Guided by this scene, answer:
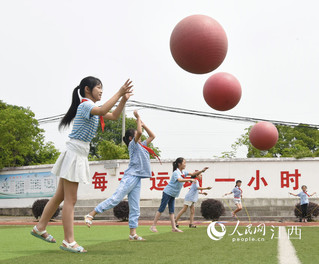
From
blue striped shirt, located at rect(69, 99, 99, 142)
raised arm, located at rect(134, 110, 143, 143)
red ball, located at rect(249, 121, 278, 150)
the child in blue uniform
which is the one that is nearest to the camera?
blue striped shirt, located at rect(69, 99, 99, 142)

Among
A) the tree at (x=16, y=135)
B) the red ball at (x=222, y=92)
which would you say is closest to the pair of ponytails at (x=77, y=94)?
the red ball at (x=222, y=92)

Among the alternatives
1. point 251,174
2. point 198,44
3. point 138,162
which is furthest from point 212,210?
point 198,44

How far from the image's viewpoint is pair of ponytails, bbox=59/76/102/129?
513 cm

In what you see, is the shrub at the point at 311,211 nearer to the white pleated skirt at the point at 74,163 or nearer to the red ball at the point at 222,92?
the red ball at the point at 222,92

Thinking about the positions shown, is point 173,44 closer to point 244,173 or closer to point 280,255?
point 280,255

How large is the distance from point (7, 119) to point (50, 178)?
4.71 metres

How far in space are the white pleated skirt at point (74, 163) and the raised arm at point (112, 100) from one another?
413 mm

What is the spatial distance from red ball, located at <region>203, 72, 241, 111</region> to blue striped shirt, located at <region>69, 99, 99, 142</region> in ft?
12.1

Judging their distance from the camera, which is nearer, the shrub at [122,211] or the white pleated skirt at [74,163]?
the white pleated skirt at [74,163]

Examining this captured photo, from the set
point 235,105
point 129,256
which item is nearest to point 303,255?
point 129,256

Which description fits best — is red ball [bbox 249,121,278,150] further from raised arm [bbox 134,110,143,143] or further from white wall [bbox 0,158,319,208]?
white wall [bbox 0,158,319,208]

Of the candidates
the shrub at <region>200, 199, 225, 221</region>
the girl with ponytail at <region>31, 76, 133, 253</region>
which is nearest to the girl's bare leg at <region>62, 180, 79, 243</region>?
the girl with ponytail at <region>31, 76, 133, 253</region>

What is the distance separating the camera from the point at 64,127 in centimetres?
508

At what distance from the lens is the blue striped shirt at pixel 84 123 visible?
4875 mm
